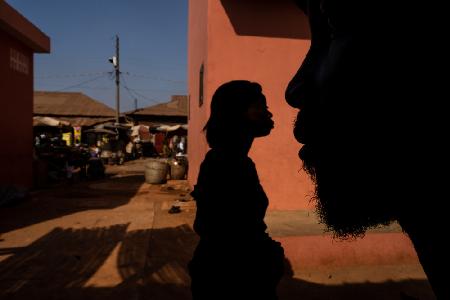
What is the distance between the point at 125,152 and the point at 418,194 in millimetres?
25525

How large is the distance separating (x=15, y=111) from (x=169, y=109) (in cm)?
2478

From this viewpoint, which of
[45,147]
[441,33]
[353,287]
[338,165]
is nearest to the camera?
[441,33]

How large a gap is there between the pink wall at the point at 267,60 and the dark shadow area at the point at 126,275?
1.87m

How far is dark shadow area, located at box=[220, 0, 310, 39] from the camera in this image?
6262mm

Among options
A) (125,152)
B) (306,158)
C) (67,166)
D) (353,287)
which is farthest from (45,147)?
(306,158)

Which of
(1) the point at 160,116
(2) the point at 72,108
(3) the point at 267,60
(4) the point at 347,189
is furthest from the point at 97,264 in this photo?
(2) the point at 72,108

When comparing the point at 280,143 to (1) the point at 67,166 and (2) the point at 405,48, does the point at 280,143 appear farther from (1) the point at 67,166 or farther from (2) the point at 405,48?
(1) the point at 67,166

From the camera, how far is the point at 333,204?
905 millimetres

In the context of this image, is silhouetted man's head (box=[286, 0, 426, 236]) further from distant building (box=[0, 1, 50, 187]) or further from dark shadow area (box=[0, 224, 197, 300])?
distant building (box=[0, 1, 50, 187])

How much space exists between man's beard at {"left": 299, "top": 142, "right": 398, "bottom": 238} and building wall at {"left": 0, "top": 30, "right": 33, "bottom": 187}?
9924 millimetres

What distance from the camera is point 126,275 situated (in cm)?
414

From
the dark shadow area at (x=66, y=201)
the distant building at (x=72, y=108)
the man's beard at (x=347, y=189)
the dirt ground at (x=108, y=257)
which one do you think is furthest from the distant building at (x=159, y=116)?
the man's beard at (x=347, y=189)

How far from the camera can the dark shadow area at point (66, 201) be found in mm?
7086

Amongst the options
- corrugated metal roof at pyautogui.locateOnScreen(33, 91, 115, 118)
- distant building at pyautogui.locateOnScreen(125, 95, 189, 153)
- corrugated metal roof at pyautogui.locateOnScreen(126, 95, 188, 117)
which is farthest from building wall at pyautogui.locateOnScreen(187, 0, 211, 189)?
corrugated metal roof at pyautogui.locateOnScreen(33, 91, 115, 118)
